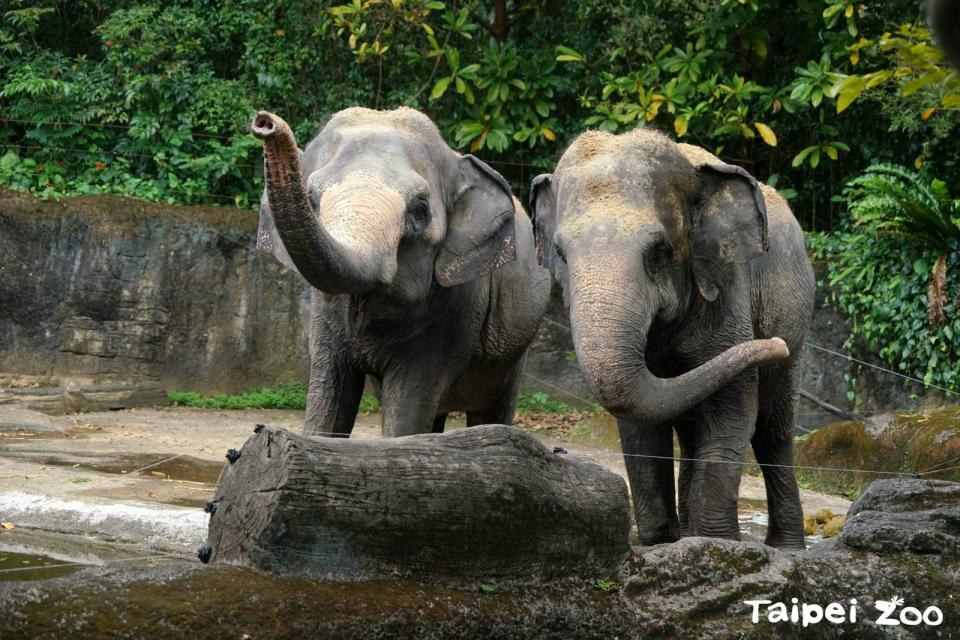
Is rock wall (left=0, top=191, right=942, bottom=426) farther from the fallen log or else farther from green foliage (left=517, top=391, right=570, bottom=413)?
the fallen log

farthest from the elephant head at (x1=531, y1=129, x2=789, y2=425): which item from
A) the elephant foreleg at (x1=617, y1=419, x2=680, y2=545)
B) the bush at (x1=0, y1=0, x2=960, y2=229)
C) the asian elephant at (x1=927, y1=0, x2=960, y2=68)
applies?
the bush at (x1=0, y1=0, x2=960, y2=229)

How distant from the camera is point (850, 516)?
5.78 metres

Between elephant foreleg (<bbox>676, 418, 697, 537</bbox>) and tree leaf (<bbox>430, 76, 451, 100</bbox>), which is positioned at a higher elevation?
tree leaf (<bbox>430, 76, 451, 100</bbox>)

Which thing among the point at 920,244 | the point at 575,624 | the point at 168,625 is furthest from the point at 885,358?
the point at 168,625

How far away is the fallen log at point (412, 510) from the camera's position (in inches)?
162

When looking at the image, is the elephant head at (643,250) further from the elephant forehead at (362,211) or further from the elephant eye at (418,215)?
the elephant forehead at (362,211)

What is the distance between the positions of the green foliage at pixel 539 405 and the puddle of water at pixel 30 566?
8.37m

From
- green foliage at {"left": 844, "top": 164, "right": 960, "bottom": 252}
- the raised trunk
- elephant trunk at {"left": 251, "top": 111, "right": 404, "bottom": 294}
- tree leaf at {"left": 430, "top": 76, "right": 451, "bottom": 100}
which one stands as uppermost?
tree leaf at {"left": 430, "top": 76, "right": 451, "bottom": 100}

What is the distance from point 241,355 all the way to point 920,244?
6973mm

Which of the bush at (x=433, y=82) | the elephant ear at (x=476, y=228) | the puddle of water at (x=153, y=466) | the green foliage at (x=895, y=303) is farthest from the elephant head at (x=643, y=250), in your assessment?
the bush at (x=433, y=82)

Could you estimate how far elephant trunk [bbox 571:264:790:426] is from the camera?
18.7 feet

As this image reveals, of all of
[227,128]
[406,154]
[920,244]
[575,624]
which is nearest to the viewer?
[575,624]

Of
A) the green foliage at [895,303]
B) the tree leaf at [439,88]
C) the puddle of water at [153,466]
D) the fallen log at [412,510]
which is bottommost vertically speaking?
the puddle of water at [153,466]

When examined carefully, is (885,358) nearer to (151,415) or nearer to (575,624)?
(151,415)
